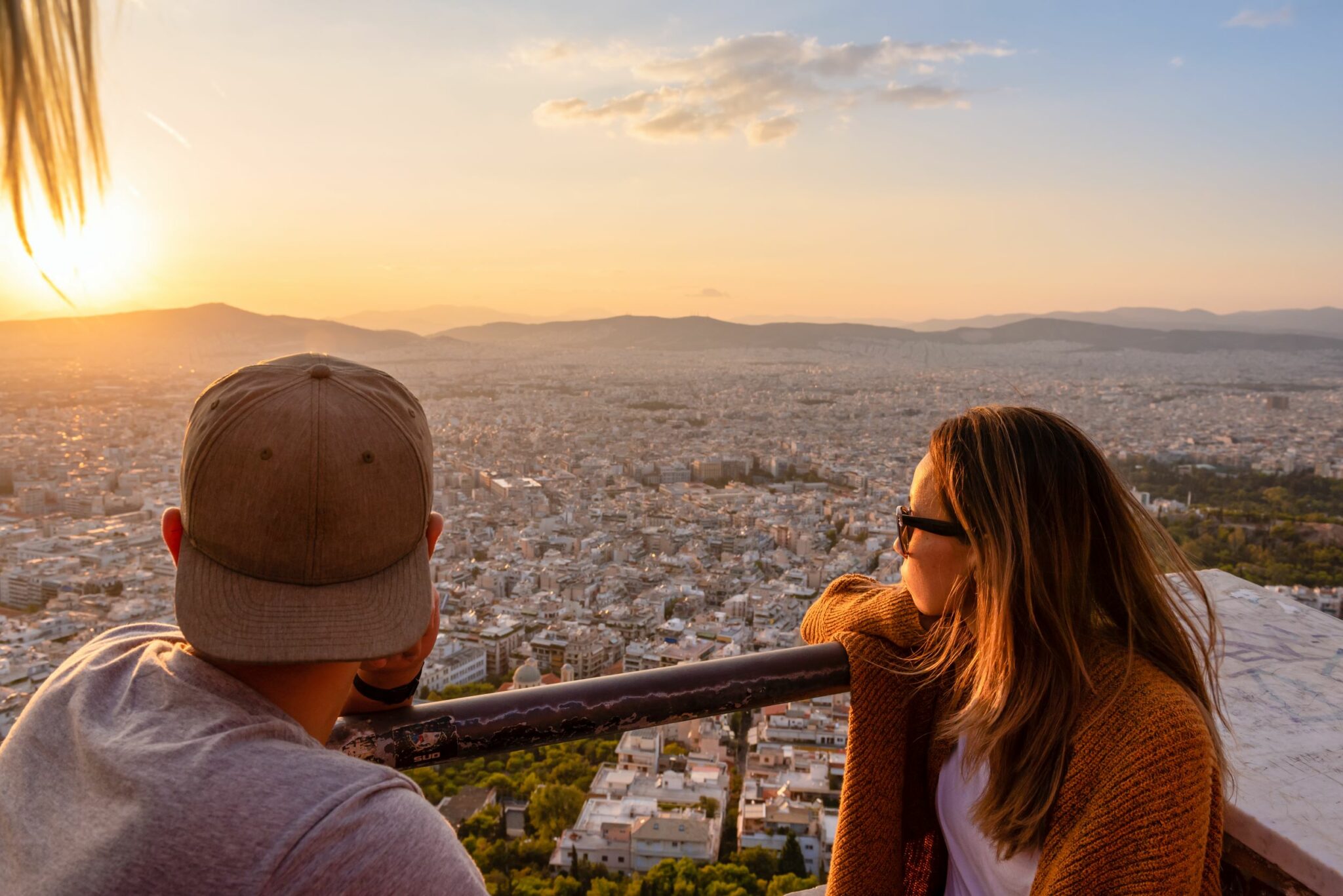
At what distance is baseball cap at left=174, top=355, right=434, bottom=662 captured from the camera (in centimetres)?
72

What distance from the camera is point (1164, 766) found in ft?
3.29

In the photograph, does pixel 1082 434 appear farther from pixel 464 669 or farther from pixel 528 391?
pixel 528 391

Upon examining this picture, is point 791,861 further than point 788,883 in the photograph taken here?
Yes

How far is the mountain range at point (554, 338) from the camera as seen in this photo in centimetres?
1617

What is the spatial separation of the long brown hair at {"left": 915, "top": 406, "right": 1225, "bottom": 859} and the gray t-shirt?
0.77 meters

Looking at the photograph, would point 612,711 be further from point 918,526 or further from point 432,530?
point 918,526

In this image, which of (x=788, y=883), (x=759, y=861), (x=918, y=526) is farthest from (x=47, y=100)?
(x=759, y=861)

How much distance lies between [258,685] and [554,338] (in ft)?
254

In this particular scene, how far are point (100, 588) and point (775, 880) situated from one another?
780 centimetres

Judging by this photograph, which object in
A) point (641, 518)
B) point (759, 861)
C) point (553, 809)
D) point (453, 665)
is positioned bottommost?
point (641, 518)

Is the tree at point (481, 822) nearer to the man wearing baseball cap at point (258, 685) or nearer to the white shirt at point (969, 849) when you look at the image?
the white shirt at point (969, 849)

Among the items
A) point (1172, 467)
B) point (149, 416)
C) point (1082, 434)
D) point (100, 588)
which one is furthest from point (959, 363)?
point (1082, 434)

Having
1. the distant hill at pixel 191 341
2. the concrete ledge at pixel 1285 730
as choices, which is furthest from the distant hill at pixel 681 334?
the concrete ledge at pixel 1285 730

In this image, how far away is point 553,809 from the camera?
577 centimetres
